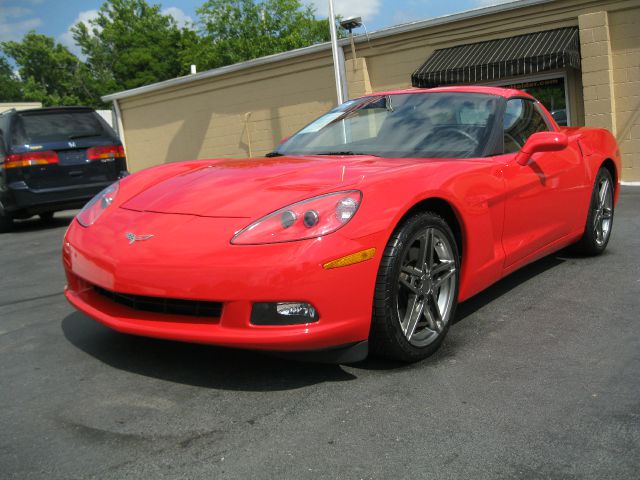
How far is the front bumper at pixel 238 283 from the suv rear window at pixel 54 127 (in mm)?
6666

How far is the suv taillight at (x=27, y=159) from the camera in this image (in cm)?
867

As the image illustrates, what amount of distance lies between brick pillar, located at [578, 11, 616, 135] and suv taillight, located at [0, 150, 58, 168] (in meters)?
8.57

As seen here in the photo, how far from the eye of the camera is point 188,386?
9.59ft

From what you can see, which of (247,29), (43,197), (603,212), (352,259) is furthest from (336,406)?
(247,29)

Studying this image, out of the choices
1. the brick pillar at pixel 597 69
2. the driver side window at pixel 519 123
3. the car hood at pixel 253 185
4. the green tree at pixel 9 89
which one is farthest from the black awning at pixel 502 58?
the green tree at pixel 9 89

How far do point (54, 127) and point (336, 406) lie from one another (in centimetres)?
767

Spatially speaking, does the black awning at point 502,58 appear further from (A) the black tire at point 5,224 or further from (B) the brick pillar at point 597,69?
(A) the black tire at point 5,224

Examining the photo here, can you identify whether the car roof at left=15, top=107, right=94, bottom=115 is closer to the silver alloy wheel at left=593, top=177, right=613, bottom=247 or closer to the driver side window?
the driver side window

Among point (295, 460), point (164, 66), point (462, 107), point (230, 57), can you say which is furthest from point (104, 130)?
point (164, 66)

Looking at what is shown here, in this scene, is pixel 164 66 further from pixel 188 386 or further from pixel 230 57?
pixel 188 386

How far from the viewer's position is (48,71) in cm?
7881

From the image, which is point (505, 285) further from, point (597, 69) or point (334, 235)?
point (597, 69)

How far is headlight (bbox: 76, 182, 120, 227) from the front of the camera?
346 cm

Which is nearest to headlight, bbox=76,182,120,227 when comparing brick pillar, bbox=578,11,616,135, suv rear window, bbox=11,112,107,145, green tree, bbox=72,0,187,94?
suv rear window, bbox=11,112,107,145
